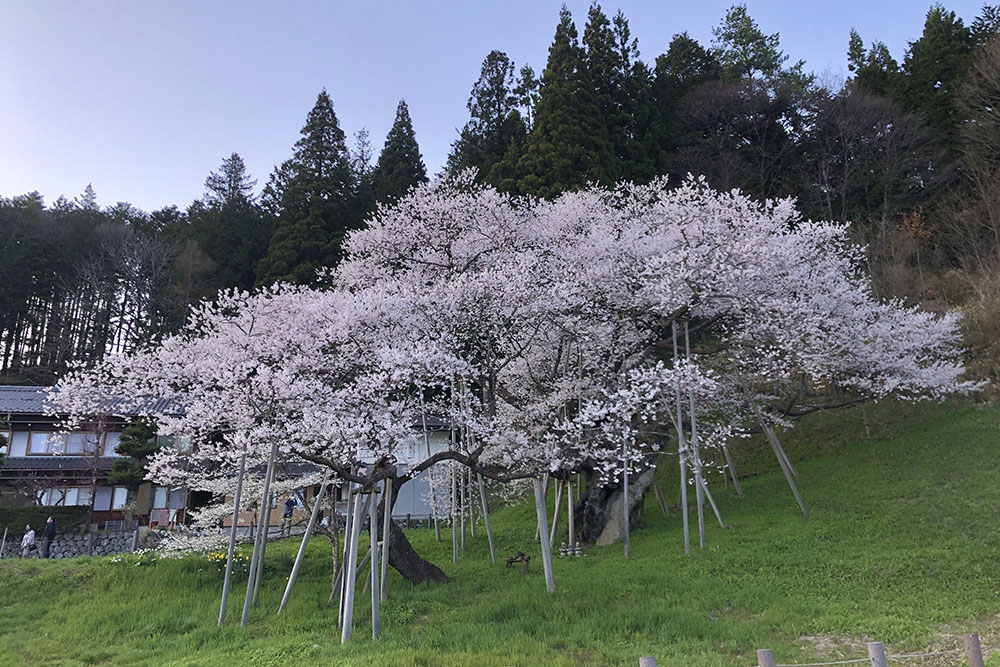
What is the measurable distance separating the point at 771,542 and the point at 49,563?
15.2 meters

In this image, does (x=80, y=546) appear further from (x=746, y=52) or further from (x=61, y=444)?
(x=746, y=52)

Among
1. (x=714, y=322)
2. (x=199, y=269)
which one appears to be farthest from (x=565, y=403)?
(x=199, y=269)

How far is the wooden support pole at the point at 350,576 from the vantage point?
866 centimetres

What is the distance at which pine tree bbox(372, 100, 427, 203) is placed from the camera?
3369 cm

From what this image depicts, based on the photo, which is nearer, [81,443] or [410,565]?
[410,565]

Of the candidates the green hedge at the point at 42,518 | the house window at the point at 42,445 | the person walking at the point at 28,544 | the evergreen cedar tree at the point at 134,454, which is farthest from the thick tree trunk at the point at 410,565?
the house window at the point at 42,445

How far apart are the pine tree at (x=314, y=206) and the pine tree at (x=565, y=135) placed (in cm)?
894

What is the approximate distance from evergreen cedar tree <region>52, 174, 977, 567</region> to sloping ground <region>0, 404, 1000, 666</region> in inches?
74.0

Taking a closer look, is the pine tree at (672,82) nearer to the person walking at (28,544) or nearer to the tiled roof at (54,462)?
the tiled roof at (54,462)

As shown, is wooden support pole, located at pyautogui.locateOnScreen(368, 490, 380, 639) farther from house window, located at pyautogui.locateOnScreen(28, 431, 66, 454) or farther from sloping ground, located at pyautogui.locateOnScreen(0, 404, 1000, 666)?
house window, located at pyautogui.locateOnScreen(28, 431, 66, 454)

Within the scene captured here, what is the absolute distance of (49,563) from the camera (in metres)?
→ 14.0

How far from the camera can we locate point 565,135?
2688 cm

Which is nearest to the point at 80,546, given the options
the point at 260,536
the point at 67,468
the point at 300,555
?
the point at 67,468

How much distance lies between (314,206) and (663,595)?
26.5 meters
